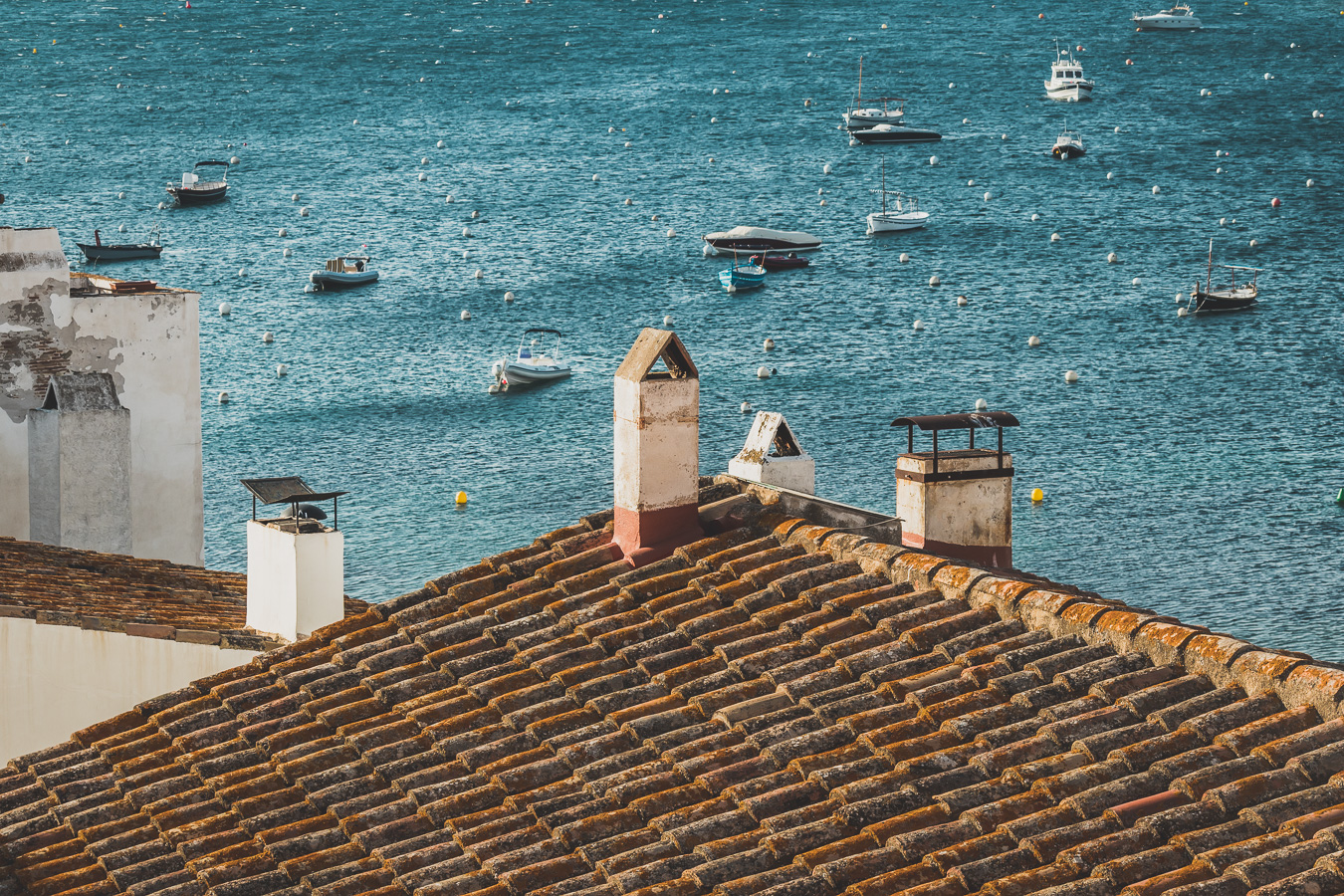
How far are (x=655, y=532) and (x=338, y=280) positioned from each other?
8238cm

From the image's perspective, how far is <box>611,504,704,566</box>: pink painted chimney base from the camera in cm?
982

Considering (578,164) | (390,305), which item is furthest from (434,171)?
(390,305)

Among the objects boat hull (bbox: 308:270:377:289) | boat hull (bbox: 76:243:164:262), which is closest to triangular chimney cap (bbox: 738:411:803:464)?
boat hull (bbox: 308:270:377:289)

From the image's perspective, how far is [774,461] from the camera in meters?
12.5

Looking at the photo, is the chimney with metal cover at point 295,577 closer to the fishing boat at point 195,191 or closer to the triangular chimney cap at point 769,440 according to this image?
the triangular chimney cap at point 769,440

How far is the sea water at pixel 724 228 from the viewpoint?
58322 millimetres

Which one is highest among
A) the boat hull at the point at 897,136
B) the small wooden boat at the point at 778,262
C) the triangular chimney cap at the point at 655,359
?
the boat hull at the point at 897,136

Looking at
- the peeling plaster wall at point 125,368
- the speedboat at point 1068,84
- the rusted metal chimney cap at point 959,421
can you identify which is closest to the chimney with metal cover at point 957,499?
the rusted metal chimney cap at point 959,421

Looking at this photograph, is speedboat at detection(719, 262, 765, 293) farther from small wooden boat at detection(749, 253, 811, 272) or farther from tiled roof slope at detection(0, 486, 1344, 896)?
tiled roof slope at detection(0, 486, 1344, 896)

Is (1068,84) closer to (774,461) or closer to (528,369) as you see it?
(528,369)

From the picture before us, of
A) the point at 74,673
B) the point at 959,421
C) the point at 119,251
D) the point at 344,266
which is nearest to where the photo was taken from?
the point at 959,421

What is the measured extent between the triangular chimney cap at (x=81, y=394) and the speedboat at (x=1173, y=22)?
148 metres

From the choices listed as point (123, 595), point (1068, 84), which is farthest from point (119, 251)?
point (123, 595)

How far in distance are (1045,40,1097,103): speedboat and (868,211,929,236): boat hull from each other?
38128 millimetres
